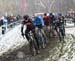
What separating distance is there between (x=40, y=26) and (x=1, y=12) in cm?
6491

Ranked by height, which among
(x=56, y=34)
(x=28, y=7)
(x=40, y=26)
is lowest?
(x=28, y=7)

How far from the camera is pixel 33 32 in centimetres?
1465

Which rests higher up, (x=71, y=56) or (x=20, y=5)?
(x=71, y=56)

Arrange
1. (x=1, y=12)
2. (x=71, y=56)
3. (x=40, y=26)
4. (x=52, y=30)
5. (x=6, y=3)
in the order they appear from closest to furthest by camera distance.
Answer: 1. (x=71, y=56)
2. (x=40, y=26)
3. (x=52, y=30)
4. (x=1, y=12)
5. (x=6, y=3)

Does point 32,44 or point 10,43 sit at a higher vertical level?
point 32,44

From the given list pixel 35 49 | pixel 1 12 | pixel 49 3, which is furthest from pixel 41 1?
pixel 35 49

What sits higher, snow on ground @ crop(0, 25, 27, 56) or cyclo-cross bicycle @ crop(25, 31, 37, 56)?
cyclo-cross bicycle @ crop(25, 31, 37, 56)

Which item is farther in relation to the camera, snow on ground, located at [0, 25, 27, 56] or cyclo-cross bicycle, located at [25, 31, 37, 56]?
snow on ground, located at [0, 25, 27, 56]

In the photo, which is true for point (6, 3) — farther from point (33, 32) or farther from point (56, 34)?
point (33, 32)

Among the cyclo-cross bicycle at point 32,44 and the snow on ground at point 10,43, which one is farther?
the snow on ground at point 10,43

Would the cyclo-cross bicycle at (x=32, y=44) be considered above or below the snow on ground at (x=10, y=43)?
above

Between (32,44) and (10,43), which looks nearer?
(32,44)

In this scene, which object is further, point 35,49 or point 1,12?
point 1,12

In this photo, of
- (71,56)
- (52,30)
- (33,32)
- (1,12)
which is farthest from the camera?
(1,12)
